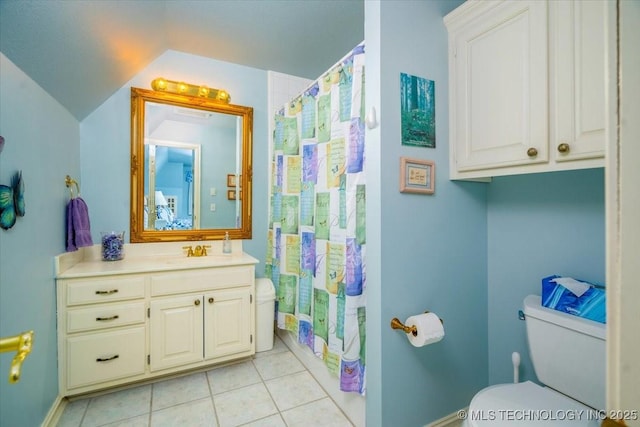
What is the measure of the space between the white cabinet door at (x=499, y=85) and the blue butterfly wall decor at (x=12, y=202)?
193 cm

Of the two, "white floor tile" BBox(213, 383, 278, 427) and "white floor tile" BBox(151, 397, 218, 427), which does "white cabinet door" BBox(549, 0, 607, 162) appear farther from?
"white floor tile" BBox(151, 397, 218, 427)

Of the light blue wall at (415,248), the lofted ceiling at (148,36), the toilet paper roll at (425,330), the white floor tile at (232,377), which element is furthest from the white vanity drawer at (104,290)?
the toilet paper roll at (425,330)

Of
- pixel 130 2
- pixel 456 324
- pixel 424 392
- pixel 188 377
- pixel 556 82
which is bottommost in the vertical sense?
pixel 188 377

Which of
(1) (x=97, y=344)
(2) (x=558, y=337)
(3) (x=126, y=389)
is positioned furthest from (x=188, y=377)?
(2) (x=558, y=337)

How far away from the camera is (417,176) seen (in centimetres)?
127

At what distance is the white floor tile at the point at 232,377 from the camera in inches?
70.3

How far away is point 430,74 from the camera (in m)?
1.32

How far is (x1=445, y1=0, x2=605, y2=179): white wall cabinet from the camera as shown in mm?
938

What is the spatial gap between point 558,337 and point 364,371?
0.84 meters

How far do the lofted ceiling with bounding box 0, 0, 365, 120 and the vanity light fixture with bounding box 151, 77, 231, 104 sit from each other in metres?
0.16

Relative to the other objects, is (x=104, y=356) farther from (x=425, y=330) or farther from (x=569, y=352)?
(x=569, y=352)

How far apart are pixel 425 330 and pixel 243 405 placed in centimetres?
119

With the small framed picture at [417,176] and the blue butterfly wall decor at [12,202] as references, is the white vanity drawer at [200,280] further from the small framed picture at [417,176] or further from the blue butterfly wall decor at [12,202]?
the small framed picture at [417,176]

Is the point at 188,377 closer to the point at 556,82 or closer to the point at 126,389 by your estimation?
the point at 126,389
